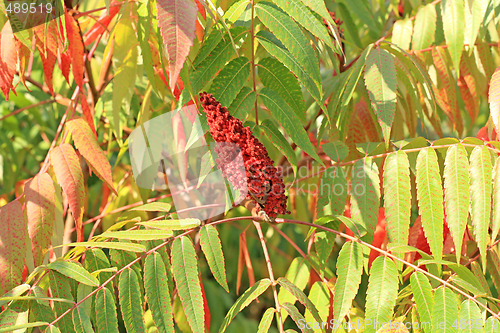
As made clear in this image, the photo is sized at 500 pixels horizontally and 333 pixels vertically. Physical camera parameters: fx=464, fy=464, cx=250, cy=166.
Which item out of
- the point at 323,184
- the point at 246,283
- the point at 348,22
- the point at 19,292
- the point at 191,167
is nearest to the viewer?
the point at 19,292

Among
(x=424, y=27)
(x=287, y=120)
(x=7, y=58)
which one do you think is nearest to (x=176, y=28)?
(x=287, y=120)

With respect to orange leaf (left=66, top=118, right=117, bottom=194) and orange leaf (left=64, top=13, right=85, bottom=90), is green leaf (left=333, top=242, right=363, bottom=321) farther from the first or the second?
orange leaf (left=64, top=13, right=85, bottom=90)

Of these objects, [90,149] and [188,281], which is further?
[90,149]

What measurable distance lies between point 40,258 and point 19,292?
124mm

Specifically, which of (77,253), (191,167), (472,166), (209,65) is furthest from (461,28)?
(77,253)

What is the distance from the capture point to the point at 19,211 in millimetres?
893

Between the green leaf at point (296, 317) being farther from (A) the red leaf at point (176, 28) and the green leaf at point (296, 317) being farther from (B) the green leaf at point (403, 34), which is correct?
(B) the green leaf at point (403, 34)

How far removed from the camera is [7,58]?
2.80 feet

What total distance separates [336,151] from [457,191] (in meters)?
0.28

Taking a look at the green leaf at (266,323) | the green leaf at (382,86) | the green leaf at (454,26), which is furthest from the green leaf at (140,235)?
the green leaf at (454,26)

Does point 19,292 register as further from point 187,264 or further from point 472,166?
point 472,166

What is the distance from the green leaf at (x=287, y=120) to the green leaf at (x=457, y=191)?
0.76 ft

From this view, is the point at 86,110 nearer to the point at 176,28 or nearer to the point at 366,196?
the point at 176,28

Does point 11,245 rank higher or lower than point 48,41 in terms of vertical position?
lower
